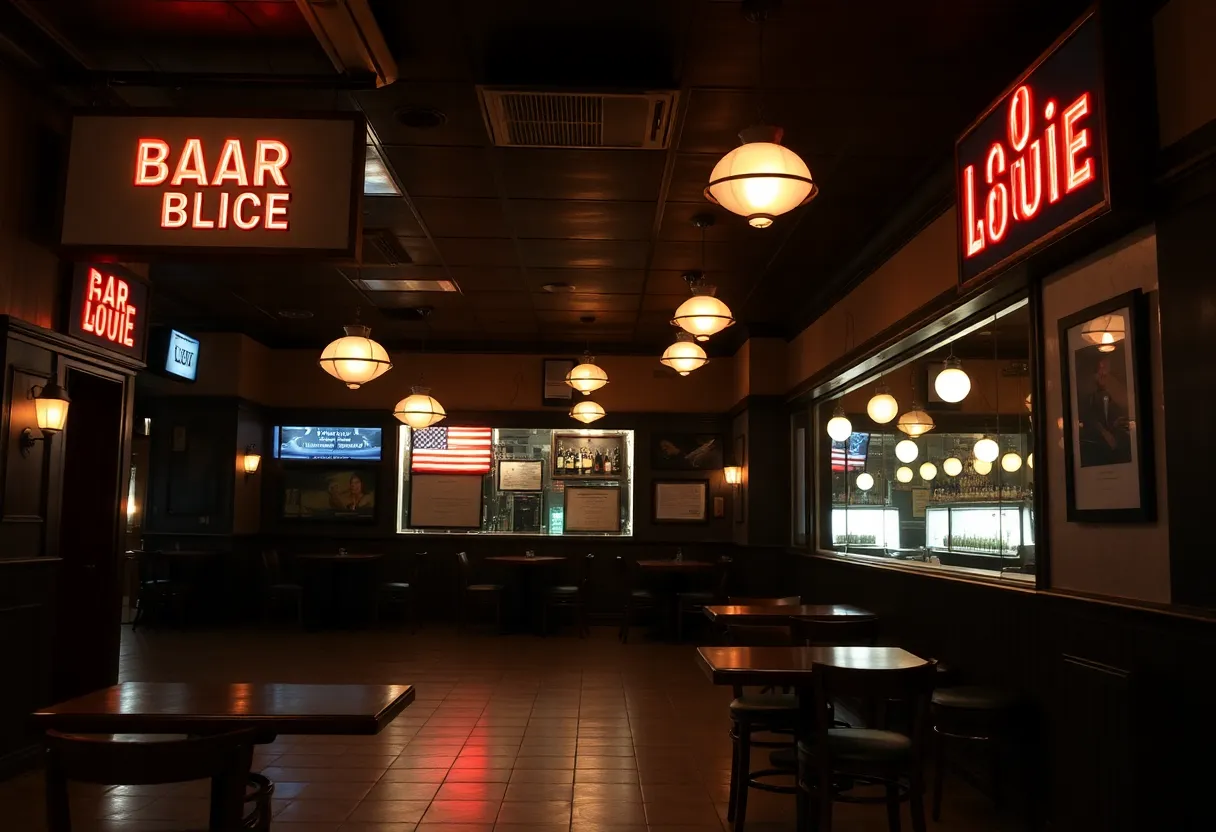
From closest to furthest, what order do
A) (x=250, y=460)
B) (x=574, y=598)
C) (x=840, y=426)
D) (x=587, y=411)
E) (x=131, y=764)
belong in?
(x=131, y=764) < (x=840, y=426) < (x=587, y=411) < (x=574, y=598) < (x=250, y=460)

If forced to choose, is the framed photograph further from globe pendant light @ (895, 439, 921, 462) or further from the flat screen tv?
globe pendant light @ (895, 439, 921, 462)

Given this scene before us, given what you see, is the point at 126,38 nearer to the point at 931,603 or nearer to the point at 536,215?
the point at 536,215

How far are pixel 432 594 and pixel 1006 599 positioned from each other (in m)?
8.24

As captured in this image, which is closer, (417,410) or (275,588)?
(417,410)

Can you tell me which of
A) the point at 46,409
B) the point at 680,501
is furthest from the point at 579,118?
the point at 680,501

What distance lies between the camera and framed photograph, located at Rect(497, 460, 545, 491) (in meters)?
12.0

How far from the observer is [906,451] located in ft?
25.7

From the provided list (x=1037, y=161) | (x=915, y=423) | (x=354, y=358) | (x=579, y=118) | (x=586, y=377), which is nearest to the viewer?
(x=1037, y=161)

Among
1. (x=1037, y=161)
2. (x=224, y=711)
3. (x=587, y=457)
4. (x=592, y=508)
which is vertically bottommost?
(x=224, y=711)

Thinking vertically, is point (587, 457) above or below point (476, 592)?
above

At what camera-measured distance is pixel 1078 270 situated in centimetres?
412

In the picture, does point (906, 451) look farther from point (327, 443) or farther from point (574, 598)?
point (327, 443)

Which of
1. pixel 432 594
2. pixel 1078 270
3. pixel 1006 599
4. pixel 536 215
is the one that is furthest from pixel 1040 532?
pixel 432 594

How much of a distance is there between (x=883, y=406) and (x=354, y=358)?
4.29 metres
